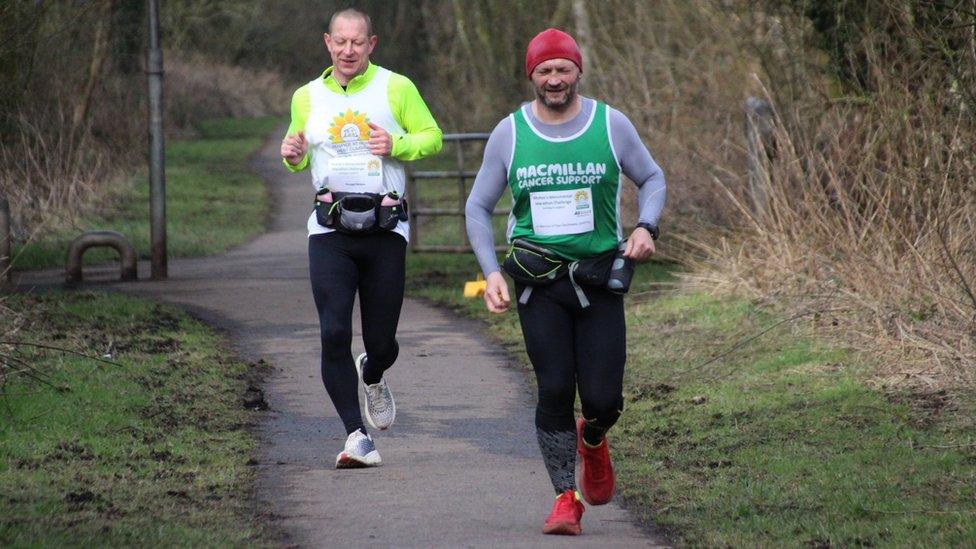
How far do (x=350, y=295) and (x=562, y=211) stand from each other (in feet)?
5.53

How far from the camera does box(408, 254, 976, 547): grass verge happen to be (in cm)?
606

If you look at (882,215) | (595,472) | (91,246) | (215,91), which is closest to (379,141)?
(595,472)

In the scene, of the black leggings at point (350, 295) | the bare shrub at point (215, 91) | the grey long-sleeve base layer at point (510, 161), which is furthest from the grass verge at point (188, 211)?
the grey long-sleeve base layer at point (510, 161)

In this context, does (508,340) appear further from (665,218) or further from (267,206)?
(267,206)

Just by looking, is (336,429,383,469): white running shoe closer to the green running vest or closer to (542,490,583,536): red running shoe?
(542,490,583,536): red running shoe

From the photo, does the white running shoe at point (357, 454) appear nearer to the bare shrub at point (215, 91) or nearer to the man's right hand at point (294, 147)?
the man's right hand at point (294, 147)

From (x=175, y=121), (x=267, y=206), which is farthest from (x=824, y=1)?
(x=175, y=121)

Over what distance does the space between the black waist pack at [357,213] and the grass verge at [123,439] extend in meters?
1.12

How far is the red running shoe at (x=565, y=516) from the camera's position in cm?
600

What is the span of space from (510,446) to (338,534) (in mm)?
2060

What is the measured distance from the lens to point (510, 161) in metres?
5.96

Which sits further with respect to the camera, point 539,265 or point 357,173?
point 357,173

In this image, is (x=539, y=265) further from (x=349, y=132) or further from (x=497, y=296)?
(x=349, y=132)

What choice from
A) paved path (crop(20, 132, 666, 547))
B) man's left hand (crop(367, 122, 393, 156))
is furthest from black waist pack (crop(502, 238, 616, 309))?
man's left hand (crop(367, 122, 393, 156))
